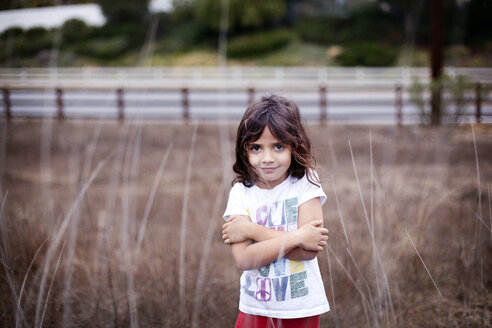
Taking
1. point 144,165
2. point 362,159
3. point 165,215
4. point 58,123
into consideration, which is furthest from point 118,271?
point 58,123

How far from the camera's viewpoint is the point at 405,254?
2602 millimetres

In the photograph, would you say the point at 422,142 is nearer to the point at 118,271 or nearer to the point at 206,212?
the point at 206,212

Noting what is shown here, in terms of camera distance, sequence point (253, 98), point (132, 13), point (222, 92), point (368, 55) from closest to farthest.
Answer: point (253, 98) → point (222, 92) → point (132, 13) → point (368, 55)

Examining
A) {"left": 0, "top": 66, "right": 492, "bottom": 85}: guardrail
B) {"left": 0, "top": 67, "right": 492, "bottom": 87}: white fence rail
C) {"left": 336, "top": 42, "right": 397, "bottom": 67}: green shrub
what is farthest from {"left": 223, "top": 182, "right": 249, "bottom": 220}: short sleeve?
{"left": 336, "top": 42, "right": 397, "bottom": 67}: green shrub

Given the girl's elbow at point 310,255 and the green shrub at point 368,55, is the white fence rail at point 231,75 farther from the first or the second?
the girl's elbow at point 310,255

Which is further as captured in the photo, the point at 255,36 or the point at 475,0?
the point at 255,36

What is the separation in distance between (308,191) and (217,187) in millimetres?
3553

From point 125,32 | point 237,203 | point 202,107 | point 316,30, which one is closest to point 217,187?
point 237,203

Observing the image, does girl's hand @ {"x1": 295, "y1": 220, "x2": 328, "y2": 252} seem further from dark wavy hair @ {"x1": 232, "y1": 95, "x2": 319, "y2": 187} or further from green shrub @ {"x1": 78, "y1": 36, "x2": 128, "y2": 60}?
green shrub @ {"x1": 78, "y1": 36, "x2": 128, "y2": 60}

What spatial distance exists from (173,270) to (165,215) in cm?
157

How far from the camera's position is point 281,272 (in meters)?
1.24

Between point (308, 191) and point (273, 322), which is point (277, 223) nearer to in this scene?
point (308, 191)

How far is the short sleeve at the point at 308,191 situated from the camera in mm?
1263

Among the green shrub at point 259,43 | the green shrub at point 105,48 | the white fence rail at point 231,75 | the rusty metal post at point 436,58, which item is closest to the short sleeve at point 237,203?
the rusty metal post at point 436,58
